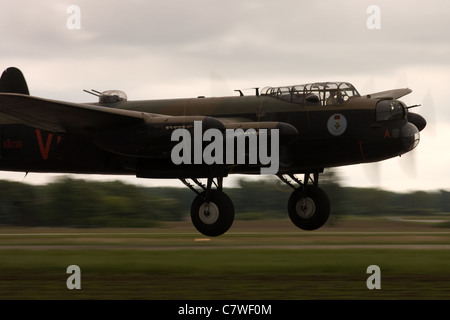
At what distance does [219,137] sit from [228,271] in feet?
12.8

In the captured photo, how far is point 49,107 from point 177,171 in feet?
14.2

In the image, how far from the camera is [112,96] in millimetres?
25875

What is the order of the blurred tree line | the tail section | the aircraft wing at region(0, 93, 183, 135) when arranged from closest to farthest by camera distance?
the aircraft wing at region(0, 93, 183, 135) → the tail section → the blurred tree line

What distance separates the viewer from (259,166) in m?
22.0

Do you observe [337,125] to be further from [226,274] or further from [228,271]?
[226,274]

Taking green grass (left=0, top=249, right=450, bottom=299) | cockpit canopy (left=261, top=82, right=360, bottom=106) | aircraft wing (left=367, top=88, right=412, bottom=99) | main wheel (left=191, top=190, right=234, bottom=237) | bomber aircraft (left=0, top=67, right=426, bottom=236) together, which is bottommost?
green grass (left=0, top=249, right=450, bottom=299)

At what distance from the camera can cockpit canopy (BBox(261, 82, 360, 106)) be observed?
22625 mm

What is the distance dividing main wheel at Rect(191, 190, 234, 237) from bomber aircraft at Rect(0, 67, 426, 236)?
1.2 inches

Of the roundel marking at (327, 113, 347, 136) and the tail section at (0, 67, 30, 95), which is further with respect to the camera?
the tail section at (0, 67, 30, 95)

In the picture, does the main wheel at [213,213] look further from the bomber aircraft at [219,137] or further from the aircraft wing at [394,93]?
the aircraft wing at [394,93]

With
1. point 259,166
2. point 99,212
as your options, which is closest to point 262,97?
point 259,166

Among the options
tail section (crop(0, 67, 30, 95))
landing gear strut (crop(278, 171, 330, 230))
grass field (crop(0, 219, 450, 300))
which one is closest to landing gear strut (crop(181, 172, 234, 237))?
grass field (crop(0, 219, 450, 300))

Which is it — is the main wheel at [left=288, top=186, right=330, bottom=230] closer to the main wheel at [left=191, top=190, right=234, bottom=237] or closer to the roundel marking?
the roundel marking
